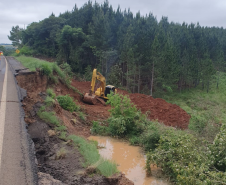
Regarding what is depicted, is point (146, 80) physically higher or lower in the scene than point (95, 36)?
lower

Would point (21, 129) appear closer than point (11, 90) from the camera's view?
Yes

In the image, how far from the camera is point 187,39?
53.6 m

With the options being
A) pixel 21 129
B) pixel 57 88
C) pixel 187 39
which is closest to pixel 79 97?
pixel 57 88

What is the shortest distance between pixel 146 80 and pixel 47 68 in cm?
2567

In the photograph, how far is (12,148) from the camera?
6.45 meters

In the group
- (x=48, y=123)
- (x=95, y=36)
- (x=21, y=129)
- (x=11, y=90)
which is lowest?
(x=48, y=123)

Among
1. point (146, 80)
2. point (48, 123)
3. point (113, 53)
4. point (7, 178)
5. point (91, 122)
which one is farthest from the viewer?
point (146, 80)

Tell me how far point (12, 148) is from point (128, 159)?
7.69 metres

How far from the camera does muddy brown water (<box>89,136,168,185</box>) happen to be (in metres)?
10.7

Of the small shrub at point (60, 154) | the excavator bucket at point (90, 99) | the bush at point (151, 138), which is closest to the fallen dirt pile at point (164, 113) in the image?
A: the excavator bucket at point (90, 99)

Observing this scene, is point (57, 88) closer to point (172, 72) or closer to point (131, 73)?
point (131, 73)

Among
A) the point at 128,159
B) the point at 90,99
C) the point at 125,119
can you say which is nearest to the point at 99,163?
the point at 128,159

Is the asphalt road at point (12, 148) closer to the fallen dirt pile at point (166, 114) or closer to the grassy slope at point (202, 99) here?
the fallen dirt pile at point (166, 114)

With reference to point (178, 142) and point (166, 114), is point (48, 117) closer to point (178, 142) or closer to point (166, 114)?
point (178, 142)
